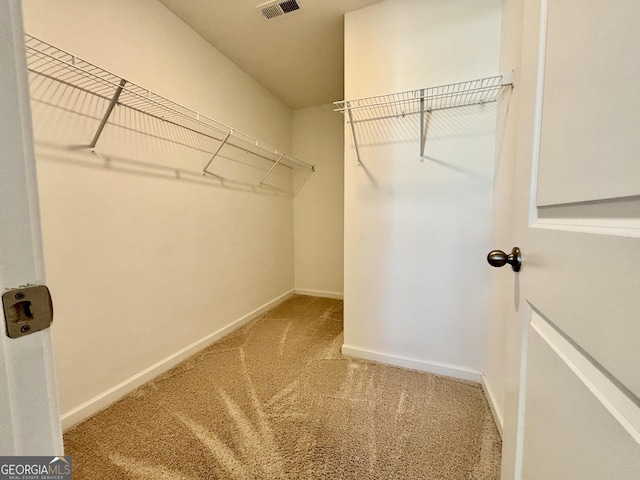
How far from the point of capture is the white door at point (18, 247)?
31 cm

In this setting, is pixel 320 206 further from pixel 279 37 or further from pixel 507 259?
pixel 507 259

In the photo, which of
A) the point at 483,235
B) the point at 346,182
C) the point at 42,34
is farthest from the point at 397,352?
the point at 42,34

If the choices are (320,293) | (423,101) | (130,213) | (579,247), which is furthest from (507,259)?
(320,293)

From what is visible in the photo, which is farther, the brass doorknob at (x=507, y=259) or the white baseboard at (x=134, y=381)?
the white baseboard at (x=134, y=381)

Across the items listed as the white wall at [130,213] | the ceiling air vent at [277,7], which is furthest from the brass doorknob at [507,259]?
the ceiling air vent at [277,7]

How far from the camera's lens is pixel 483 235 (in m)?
1.55

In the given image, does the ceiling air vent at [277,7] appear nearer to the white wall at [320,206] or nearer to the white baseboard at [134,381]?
the white wall at [320,206]

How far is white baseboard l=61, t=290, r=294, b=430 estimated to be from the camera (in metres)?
1.30

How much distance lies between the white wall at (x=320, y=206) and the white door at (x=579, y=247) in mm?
2579

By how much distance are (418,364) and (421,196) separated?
1.15m

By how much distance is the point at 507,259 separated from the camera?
68 cm

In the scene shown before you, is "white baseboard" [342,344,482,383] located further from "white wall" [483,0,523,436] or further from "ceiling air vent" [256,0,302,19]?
"ceiling air vent" [256,0,302,19]

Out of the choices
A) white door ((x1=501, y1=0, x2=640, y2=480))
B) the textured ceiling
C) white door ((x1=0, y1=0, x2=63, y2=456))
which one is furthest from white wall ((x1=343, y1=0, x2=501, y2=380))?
white door ((x1=0, y1=0, x2=63, y2=456))

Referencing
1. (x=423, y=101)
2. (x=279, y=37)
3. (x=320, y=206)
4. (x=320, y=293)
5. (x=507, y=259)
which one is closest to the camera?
(x=507, y=259)
